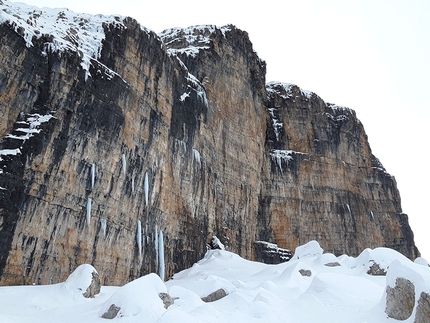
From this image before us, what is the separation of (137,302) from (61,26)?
1991cm

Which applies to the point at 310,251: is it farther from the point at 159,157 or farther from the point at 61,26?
the point at 61,26

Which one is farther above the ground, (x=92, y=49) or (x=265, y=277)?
(x=92, y=49)

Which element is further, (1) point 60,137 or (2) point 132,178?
(2) point 132,178

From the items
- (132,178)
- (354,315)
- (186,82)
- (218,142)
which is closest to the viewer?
(354,315)

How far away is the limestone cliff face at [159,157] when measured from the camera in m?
20.7

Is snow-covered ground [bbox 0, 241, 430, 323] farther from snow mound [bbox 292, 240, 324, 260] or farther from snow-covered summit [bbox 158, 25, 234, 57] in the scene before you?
snow-covered summit [bbox 158, 25, 234, 57]

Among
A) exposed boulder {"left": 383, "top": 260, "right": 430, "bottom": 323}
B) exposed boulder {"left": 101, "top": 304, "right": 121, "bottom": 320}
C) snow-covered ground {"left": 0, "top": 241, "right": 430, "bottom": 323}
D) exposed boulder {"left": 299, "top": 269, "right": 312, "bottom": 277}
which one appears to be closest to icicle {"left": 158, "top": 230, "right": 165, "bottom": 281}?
snow-covered ground {"left": 0, "top": 241, "right": 430, "bottom": 323}

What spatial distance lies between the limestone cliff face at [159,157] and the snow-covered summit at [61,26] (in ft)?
0.39

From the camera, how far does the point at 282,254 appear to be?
43531 mm

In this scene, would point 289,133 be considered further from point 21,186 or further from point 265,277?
point 21,186

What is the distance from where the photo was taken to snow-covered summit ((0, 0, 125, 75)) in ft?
72.6

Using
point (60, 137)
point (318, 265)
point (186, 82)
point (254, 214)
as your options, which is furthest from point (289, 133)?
point (60, 137)

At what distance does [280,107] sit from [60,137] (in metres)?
36.1

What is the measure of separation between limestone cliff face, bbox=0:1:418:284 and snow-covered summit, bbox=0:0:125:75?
0.39ft
